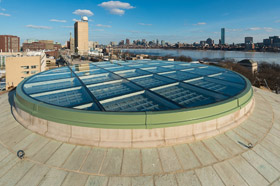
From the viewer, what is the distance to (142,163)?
233 inches

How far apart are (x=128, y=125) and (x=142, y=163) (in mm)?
1552

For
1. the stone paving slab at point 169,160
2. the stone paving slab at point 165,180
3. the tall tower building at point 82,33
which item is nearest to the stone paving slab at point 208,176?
the stone paving slab at point 169,160

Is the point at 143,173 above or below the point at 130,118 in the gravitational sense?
below

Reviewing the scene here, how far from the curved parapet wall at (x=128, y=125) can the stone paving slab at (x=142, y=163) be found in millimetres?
323

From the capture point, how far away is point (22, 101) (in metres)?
8.41

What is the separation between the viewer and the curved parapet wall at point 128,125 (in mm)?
6547

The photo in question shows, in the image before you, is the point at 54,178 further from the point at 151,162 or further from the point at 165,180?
the point at 165,180

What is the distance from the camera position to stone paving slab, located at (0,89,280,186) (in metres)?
5.43

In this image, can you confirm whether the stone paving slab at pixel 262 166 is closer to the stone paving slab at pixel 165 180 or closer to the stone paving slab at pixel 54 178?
the stone paving slab at pixel 165 180

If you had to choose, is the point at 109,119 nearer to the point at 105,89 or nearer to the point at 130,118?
the point at 130,118

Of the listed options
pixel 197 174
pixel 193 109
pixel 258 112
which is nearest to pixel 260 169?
pixel 197 174

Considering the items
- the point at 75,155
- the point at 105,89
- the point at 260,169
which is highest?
the point at 105,89

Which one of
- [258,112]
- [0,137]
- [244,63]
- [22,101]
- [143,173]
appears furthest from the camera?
[244,63]

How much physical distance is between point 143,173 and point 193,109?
11.2 ft
